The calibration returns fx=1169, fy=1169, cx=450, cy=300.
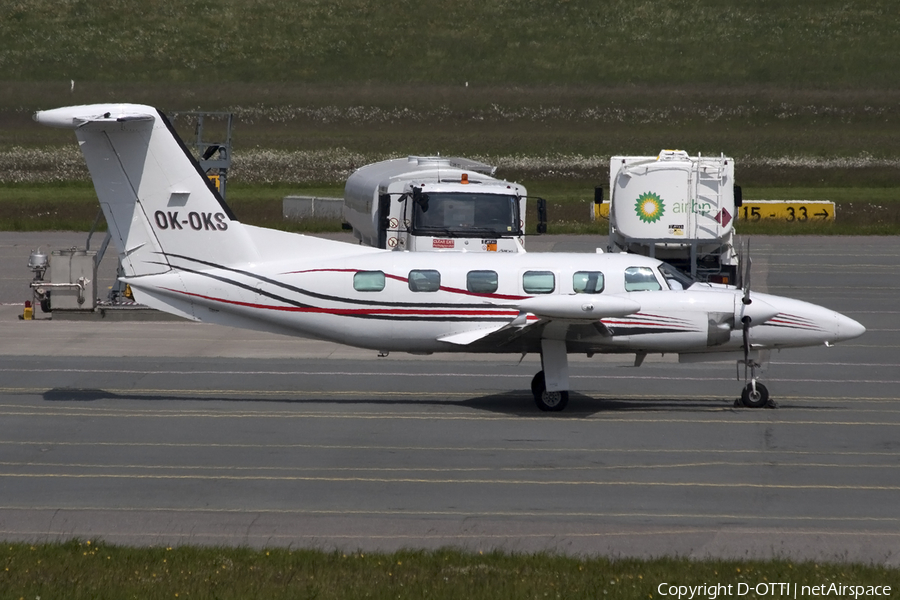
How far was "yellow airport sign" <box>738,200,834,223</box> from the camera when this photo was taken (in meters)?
49.1

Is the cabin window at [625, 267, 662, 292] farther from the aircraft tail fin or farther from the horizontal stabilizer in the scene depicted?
the horizontal stabilizer

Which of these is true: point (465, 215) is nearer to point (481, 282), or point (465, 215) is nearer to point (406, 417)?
point (481, 282)

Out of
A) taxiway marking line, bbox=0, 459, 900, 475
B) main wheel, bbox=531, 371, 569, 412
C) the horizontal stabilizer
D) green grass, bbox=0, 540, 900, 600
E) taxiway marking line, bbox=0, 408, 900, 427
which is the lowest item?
taxiway marking line, bbox=0, 459, 900, 475

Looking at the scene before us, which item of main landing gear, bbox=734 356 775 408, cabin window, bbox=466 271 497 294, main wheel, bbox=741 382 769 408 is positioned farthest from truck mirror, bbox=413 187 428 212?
main wheel, bbox=741 382 769 408

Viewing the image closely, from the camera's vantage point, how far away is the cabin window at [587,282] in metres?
17.8

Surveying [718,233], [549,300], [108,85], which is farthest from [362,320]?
[108,85]

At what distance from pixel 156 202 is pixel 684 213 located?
14.4m

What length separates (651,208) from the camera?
93.1 feet

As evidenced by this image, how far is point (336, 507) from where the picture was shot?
41.0 feet

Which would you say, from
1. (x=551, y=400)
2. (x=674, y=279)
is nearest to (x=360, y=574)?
(x=551, y=400)

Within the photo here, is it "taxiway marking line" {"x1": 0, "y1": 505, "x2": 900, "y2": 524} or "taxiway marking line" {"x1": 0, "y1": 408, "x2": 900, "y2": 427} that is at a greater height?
"taxiway marking line" {"x1": 0, "y1": 408, "x2": 900, "y2": 427}

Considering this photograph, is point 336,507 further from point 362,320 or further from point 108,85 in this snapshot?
point 108,85

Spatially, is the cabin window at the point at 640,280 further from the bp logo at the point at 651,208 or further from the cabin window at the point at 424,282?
the bp logo at the point at 651,208

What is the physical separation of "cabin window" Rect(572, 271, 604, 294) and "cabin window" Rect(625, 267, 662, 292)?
415 millimetres
